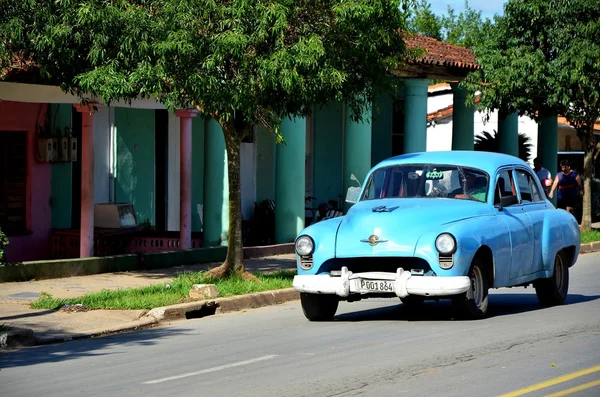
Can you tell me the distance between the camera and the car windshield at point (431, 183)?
12.2 meters

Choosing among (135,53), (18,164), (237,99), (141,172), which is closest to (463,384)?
(237,99)

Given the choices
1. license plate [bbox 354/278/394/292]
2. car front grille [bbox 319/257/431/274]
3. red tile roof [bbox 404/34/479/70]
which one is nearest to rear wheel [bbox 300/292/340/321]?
car front grille [bbox 319/257/431/274]

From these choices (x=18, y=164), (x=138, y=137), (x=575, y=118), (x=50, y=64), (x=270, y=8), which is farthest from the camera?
(x=575, y=118)

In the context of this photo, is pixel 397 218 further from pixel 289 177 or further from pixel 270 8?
pixel 289 177

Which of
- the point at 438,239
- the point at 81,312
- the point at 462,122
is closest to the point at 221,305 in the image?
the point at 81,312

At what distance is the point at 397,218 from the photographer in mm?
11320

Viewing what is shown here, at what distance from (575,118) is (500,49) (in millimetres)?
2330

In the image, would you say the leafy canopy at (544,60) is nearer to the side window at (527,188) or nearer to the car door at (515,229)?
the side window at (527,188)

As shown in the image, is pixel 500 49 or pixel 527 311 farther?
pixel 500 49

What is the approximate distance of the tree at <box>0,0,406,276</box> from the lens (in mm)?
13828

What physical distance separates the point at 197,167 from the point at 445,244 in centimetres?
→ 1205

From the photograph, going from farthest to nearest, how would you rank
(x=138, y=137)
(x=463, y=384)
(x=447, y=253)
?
(x=138, y=137), (x=447, y=253), (x=463, y=384)

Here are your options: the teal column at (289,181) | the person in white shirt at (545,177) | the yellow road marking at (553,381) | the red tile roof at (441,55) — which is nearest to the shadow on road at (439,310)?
the yellow road marking at (553,381)

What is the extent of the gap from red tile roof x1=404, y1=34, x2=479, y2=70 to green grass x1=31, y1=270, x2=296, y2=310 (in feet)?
30.3
